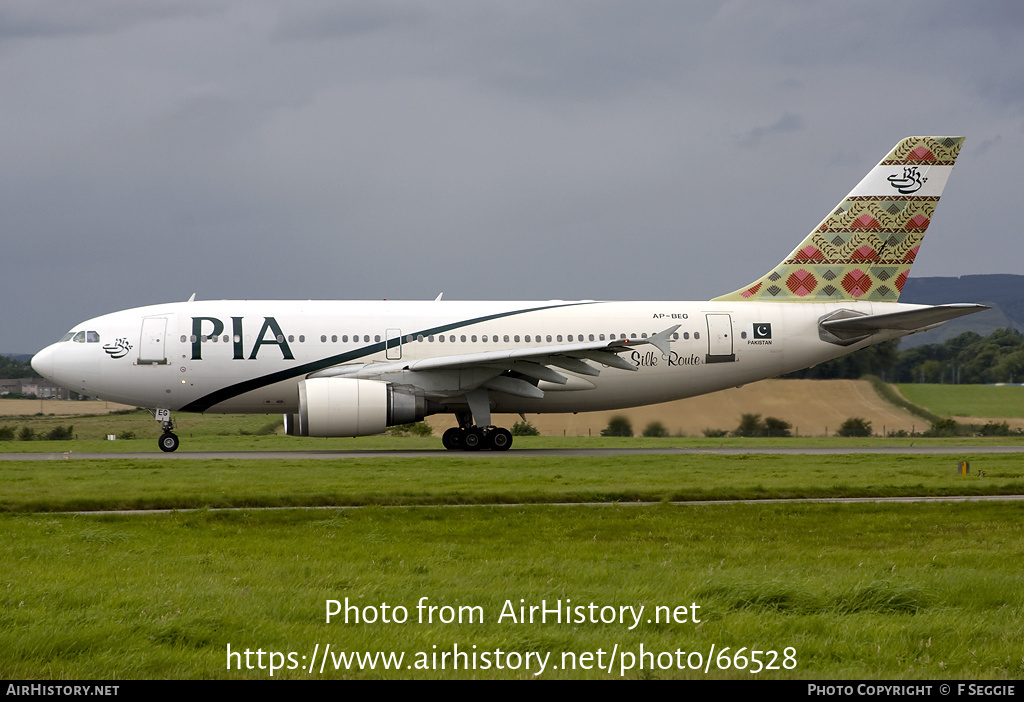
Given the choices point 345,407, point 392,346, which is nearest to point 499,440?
point 392,346

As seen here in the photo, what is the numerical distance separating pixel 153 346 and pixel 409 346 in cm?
612

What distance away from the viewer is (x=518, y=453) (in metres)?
25.4

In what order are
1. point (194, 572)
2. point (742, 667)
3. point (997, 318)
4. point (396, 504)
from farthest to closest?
point (997, 318) → point (396, 504) → point (194, 572) → point (742, 667)

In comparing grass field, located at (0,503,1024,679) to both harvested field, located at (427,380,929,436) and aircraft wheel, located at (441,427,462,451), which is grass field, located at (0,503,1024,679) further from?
harvested field, located at (427,380,929,436)

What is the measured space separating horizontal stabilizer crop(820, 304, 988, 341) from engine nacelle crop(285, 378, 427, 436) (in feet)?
39.0

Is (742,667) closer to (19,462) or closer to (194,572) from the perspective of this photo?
(194,572)

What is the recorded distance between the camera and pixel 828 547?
35.8ft

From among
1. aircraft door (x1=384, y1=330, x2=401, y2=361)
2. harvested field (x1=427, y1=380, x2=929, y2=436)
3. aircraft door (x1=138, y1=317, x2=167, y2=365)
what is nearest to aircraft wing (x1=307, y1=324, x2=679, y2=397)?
aircraft door (x1=384, y1=330, x2=401, y2=361)

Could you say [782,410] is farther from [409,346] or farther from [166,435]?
[166,435]

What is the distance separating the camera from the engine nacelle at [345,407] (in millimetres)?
23781

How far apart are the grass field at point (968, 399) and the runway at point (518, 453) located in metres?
4.75

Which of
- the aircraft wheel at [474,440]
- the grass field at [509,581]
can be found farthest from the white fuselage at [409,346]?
the grass field at [509,581]

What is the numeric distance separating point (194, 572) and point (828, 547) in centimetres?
628

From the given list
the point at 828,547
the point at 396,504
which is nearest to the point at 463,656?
the point at 828,547
